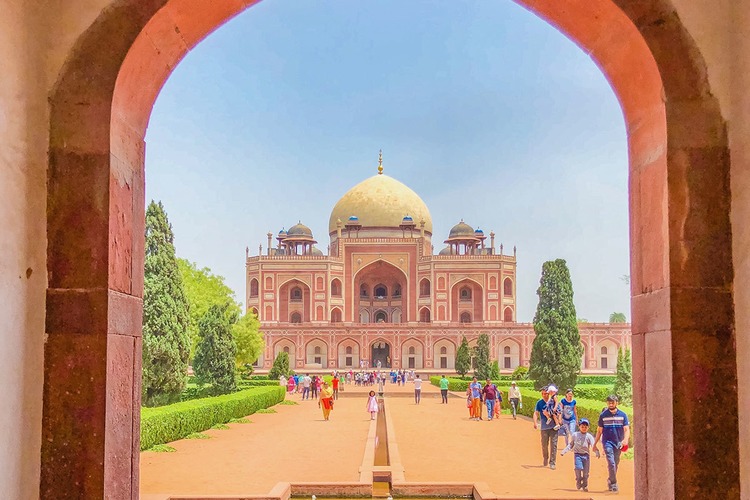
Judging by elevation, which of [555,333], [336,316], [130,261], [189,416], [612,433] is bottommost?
[189,416]

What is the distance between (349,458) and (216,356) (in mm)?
8383

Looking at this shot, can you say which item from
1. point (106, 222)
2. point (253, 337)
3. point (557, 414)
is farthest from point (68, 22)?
point (253, 337)

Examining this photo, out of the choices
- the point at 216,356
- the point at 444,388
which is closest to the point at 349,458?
the point at 216,356

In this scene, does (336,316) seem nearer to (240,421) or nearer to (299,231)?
(299,231)

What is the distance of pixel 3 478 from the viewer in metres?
2.75

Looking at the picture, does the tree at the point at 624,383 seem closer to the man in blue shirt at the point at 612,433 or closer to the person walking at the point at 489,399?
the person walking at the point at 489,399

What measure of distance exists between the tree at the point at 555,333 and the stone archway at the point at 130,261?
1695cm

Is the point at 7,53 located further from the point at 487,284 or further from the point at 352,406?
the point at 487,284

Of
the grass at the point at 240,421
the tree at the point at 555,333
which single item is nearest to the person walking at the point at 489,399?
the tree at the point at 555,333

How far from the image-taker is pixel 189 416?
40.0 feet

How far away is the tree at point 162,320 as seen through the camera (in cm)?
1331

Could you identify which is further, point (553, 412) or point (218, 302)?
point (218, 302)

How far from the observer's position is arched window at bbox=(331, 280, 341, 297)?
144 feet

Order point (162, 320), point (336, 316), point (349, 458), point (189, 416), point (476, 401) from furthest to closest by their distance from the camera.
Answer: point (336, 316) < point (476, 401) < point (162, 320) < point (189, 416) < point (349, 458)
